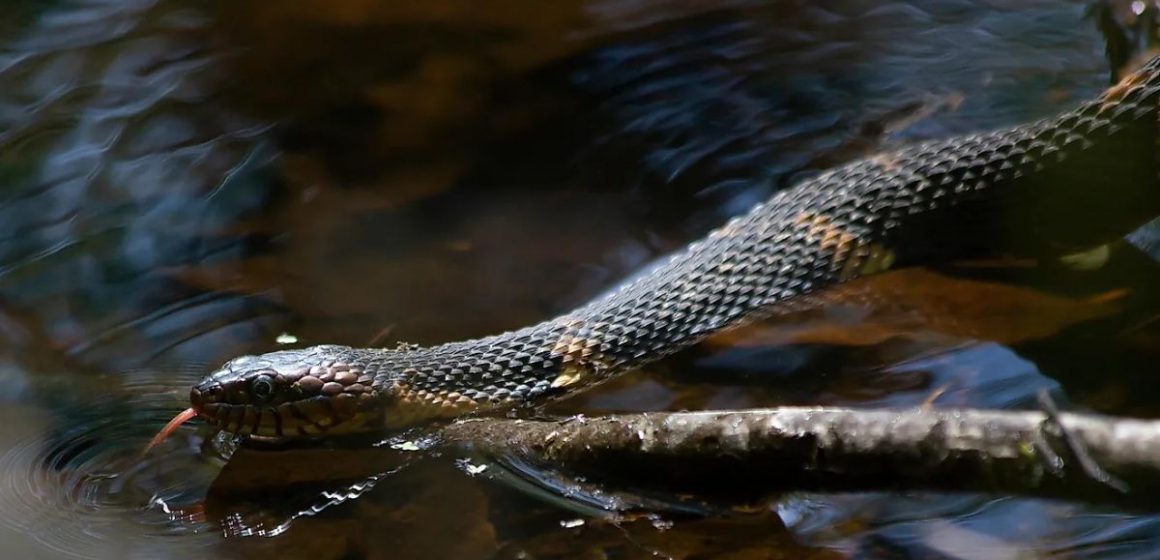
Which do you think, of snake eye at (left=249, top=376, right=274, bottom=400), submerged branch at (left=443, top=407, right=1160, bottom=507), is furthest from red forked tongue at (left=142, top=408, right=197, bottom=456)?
submerged branch at (left=443, top=407, right=1160, bottom=507)

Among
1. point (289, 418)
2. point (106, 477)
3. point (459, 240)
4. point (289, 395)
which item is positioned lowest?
point (106, 477)

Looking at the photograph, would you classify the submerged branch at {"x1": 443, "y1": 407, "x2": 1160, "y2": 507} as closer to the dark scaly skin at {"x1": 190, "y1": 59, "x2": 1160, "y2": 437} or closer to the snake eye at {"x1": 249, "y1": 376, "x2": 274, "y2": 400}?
the dark scaly skin at {"x1": 190, "y1": 59, "x2": 1160, "y2": 437}

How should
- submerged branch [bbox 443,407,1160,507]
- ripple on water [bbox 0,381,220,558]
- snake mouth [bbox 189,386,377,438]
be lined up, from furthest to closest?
snake mouth [bbox 189,386,377,438] → ripple on water [bbox 0,381,220,558] → submerged branch [bbox 443,407,1160,507]

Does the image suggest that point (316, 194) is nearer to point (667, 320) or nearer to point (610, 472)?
point (667, 320)

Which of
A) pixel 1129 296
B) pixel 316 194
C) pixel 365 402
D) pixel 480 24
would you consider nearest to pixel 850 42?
pixel 480 24

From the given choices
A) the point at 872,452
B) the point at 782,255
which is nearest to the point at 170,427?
the point at 782,255

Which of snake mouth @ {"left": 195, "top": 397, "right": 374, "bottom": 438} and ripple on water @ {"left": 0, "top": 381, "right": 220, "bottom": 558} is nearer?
ripple on water @ {"left": 0, "top": 381, "right": 220, "bottom": 558}

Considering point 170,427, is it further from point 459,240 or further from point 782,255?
point 782,255
